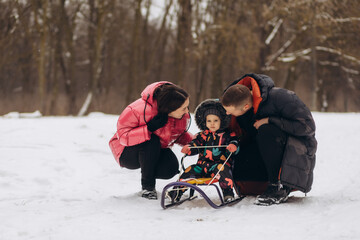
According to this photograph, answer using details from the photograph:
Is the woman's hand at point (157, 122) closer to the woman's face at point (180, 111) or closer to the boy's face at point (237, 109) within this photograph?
the woman's face at point (180, 111)

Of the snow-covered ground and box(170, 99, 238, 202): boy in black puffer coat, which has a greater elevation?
box(170, 99, 238, 202): boy in black puffer coat

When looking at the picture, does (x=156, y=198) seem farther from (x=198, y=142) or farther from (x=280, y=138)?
(x=280, y=138)

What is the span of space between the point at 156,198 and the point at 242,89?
1.25 m

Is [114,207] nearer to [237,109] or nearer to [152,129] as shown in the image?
[152,129]

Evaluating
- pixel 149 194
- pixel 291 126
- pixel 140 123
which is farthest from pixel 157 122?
pixel 291 126

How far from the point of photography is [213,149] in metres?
3.56

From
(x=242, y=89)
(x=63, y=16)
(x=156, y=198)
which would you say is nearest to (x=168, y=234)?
(x=156, y=198)

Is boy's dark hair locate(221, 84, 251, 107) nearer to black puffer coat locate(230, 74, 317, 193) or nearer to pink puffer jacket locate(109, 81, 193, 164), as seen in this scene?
black puffer coat locate(230, 74, 317, 193)

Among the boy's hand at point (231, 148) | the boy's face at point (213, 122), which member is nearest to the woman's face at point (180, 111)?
the boy's face at point (213, 122)

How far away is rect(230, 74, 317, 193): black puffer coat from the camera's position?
3.28m

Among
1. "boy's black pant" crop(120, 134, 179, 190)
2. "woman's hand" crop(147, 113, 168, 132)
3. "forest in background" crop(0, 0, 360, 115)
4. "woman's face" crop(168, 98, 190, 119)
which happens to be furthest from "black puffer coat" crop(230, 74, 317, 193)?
"forest in background" crop(0, 0, 360, 115)

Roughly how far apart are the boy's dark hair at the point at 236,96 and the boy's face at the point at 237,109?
0.10 feet

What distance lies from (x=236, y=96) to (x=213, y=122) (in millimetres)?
363

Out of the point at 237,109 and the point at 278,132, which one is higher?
the point at 237,109
